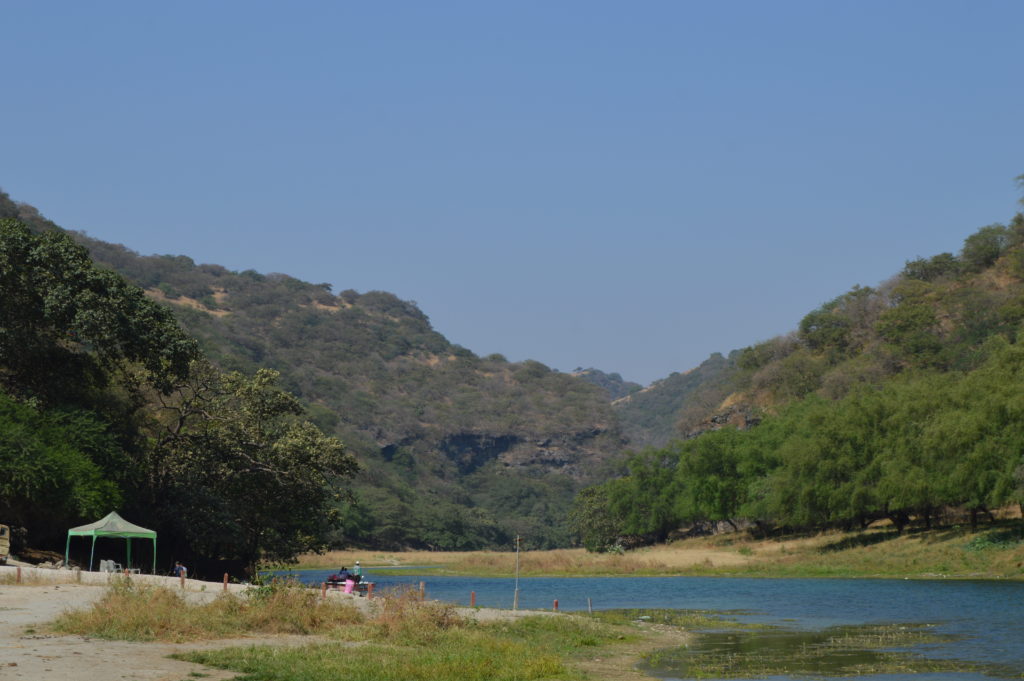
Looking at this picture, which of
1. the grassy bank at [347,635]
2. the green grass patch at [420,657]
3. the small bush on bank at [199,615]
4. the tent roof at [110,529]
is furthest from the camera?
the tent roof at [110,529]

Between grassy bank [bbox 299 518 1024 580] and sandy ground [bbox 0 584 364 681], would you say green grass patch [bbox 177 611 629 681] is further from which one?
grassy bank [bbox 299 518 1024 580]

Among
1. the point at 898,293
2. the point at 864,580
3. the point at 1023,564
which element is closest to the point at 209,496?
the point at 864,580

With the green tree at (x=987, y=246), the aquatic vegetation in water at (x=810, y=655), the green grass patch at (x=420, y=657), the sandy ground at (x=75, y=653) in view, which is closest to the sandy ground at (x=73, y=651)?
the sandy ground at (x=75, y=653)

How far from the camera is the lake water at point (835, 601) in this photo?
106 feet

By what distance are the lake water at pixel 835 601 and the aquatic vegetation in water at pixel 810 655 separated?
0.67 meters

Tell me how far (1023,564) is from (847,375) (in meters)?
57.2

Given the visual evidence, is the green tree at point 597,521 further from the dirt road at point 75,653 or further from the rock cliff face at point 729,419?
the dirt road at point 75,653

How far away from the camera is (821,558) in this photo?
72875mm

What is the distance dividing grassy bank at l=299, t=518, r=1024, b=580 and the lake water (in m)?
3.93

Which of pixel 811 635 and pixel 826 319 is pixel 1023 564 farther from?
pixel 826 319

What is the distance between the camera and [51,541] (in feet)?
157

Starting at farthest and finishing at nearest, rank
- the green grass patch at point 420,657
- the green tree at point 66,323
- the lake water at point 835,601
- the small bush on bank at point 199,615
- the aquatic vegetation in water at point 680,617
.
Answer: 1. the green tree at point 66,323
2. the aquatic vegetation in water at point 680,617
3. the lake water at point 835,601
4. the small bush on bank at point 199,615
5. the green grass patch at point 420,657

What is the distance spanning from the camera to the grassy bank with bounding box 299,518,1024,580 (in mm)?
59750

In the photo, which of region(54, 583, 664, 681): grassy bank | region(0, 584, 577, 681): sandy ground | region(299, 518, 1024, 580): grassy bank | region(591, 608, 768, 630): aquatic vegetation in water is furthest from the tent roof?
region(299, 518, 1024, 580): grassy bank
